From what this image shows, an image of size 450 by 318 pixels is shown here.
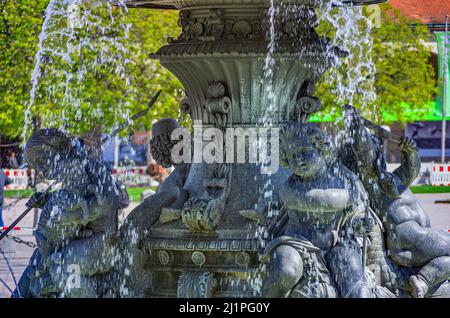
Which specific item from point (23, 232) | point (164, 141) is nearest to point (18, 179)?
point (23, 232)

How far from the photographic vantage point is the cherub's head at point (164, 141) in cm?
781

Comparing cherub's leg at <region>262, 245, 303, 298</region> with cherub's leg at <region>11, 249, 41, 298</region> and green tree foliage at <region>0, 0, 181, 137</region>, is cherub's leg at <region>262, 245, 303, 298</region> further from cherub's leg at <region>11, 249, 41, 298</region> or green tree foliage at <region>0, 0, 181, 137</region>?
Result: green tree foliage at <region>0, 0, 181, 137</region>

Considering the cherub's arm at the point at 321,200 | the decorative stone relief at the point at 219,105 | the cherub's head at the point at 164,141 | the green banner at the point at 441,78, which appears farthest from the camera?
the green banner at the point at 441,78

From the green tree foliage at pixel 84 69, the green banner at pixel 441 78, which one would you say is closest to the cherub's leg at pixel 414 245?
the green tree foliage at pixel 84 69

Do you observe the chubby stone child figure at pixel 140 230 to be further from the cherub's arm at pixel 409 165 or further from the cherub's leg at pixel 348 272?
the cherub's arm at pixel 409 165

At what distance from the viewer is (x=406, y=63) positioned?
26922 millimetres

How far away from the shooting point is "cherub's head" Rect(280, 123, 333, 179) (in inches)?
254

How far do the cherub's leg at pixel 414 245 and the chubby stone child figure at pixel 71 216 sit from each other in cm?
180

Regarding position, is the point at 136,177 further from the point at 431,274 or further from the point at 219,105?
the point at 431,274

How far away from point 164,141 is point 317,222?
1757mm

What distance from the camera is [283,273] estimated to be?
6.18m

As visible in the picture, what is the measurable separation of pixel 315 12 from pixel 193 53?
0.97 meters

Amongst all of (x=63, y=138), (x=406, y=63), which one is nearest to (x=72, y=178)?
(x=63, y=138)
